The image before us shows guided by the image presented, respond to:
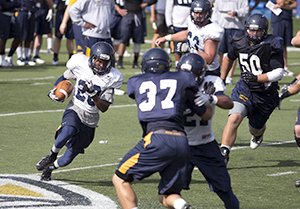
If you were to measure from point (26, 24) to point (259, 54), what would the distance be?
817 cm

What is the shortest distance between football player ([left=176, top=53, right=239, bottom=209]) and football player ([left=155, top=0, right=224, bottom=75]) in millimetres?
2144

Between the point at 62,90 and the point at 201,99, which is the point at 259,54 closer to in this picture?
the point at 62,90

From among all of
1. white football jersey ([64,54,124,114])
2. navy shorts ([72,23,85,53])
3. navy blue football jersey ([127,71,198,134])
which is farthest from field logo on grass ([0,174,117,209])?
navy shorts ([72,23,85,53])

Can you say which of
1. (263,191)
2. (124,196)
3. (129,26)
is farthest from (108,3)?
(124,196)

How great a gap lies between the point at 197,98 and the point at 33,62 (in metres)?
10.1

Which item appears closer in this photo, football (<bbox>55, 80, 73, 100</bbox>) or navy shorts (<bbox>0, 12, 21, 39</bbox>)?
football (<bbox>55, 80, 73, 100</bbox>)

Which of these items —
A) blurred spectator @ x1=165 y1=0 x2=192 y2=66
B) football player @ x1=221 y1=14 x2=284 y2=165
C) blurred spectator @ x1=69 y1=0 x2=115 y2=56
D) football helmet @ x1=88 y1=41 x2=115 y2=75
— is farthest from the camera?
blurred spectator @ x1=165 y1=0 x2=192 y2=66

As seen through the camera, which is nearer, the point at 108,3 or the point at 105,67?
the point at 105,67

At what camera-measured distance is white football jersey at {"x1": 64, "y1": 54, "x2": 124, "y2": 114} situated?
5.12 m

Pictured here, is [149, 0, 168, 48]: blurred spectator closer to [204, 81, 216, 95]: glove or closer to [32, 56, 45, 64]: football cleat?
[32, 56, 45, 64]: football cleat

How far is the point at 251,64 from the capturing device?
19.3 ft

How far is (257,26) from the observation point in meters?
5.65

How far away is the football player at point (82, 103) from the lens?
16.4 ft

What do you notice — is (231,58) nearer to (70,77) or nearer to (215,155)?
(70,77)
